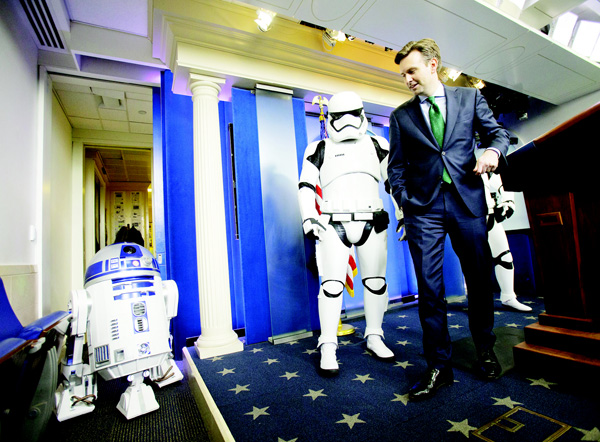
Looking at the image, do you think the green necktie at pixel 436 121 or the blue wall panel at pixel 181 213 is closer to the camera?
the green necktie at pixel 436 121

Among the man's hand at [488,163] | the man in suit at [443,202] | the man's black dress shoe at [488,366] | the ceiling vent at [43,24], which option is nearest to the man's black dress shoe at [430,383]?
the man in suit at [443,202]

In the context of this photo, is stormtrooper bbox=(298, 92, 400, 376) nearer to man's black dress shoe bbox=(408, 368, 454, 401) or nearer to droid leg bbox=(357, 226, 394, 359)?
droid leg bbox=(357, 226, 394, 359)

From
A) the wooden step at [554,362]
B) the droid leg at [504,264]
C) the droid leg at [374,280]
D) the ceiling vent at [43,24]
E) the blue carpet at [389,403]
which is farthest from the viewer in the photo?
the droid leg at [504,264]

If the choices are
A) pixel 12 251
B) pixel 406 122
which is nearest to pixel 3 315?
pixel 12 251

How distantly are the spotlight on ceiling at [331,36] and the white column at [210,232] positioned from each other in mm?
1221

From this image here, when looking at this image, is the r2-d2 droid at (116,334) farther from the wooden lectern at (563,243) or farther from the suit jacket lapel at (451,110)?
the wooden lectern at (563,243)

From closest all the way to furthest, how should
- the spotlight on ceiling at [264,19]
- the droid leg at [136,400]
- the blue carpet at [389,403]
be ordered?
the blue carpet at [389,403] → the droid leg at [136,400] → the spotlight on ceiling at [264,19]

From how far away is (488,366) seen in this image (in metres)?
1.55

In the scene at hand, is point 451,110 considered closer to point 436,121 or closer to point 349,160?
point 436,121

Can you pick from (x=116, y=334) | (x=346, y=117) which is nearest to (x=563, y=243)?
(x=346, y=117)

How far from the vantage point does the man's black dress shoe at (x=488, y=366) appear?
1.55 meters

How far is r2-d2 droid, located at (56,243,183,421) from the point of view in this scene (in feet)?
5.42

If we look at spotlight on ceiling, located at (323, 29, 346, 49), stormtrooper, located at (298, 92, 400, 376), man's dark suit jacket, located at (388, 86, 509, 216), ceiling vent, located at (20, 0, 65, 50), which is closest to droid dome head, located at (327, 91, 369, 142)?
stormtrooper, located at (298, 92, 400, 376)

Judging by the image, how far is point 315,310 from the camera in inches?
121
